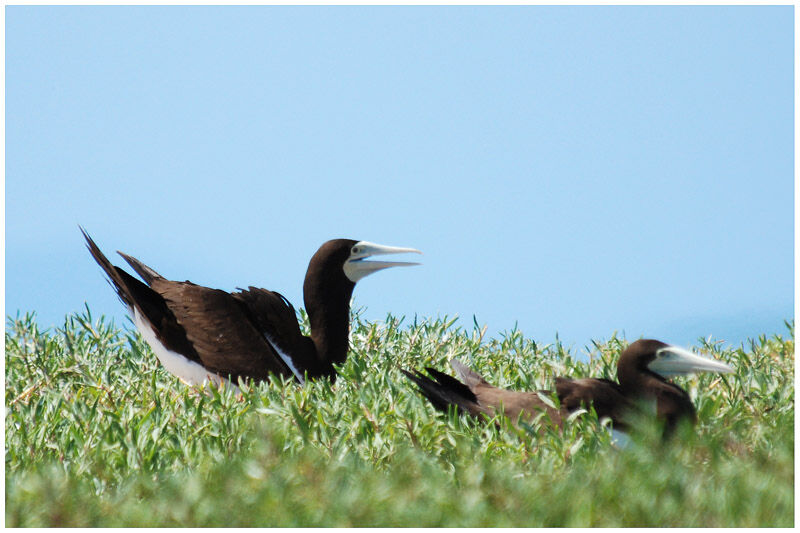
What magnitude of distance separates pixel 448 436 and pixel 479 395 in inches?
24.8

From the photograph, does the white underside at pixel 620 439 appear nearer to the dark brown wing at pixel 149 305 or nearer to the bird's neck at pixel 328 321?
the bird's neck at pixel 328 321

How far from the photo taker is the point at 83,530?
357cm

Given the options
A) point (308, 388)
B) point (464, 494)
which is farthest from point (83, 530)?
point (308, 388)

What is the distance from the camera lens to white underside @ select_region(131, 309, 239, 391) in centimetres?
646

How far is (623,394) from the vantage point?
5.02 metres

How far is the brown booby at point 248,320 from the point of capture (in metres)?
6.43

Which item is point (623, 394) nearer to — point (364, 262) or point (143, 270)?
point (364, 262)

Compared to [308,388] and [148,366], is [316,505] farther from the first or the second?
[148,366]

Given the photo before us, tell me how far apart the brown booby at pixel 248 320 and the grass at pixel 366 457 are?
0.22m

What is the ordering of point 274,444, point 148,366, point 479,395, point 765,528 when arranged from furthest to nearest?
point 148,366
point 479,395
point 274,444
point 765,528

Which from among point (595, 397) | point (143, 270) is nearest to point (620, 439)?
point (595, 397)

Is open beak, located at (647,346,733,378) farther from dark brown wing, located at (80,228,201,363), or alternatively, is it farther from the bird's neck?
dark brown wing, located at (80,228,201,363)

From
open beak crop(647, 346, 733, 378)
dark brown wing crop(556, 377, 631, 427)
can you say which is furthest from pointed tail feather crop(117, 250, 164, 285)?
open beak crop(647, 346, 733, 378)

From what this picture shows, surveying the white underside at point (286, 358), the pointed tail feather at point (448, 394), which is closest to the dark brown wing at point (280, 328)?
the white underside at point (286, 358)
